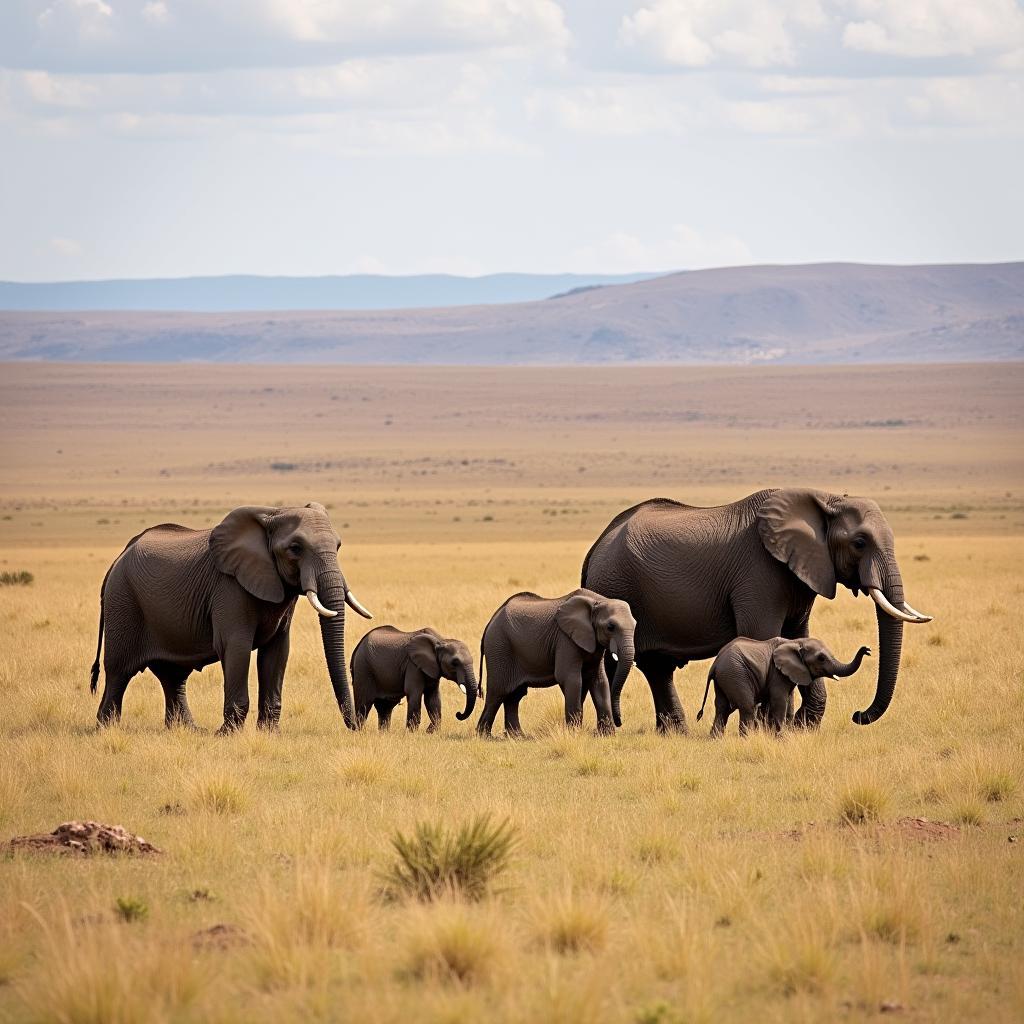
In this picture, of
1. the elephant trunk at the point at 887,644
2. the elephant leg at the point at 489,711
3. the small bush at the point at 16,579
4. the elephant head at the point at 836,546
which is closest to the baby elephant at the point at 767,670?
the elephant trunk at the point at 887,644

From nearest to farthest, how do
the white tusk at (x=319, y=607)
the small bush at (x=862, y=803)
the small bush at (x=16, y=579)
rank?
the small bush at (x=862, y=803)
the white tusk at (x=319, y=607)
the small bush at (x=16, y=579)

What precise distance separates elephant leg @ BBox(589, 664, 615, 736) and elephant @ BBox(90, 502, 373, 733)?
7.30 ft

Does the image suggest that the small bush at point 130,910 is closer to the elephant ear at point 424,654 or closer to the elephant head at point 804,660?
the elephant head at point 804,660

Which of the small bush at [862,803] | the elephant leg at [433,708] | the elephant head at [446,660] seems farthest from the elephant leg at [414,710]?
the small bush at [862,803]

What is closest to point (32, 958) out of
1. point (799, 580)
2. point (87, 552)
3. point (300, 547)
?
point (300, 547)

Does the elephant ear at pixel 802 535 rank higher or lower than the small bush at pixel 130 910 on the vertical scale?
higher

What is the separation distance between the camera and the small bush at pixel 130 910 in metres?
9.19

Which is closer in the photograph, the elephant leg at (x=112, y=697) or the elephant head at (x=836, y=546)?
the elephant head at (x=836, y=546)

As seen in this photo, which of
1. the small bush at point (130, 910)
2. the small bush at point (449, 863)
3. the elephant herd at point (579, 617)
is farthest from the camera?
the elephant herd at point (579, 617)

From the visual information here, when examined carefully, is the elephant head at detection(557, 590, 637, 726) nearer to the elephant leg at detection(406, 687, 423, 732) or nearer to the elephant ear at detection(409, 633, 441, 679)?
the elephant ear at detection(409, 633, 441, 679)

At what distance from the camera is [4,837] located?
1131 centimetres

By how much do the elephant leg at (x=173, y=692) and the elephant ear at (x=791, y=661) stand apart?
5436 mm

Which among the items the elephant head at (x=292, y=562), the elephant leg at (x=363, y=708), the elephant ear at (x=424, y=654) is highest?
the elephant head at (x=292, y=562)

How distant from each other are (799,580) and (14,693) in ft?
27.4
